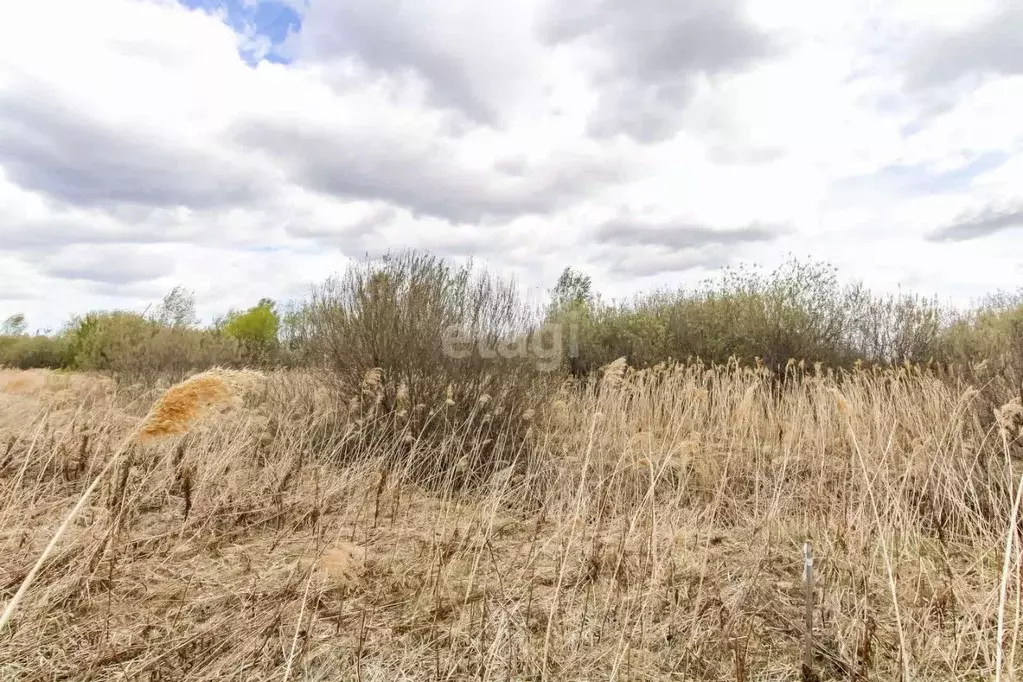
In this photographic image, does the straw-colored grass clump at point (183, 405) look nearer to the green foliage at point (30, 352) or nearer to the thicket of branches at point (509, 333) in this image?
the thicket of branches at point (509, 333)

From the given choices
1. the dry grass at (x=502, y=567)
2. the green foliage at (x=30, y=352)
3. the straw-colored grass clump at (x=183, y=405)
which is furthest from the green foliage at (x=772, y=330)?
the green foliage at (x=30, y=352)

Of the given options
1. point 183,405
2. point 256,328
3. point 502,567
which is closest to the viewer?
point 183,405

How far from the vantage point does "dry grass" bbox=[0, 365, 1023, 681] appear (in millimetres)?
2703

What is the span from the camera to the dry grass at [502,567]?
106 inches

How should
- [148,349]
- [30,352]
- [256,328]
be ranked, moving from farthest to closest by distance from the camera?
[30,352] < [256,328] < [148,349]

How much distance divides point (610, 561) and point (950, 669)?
1606mm

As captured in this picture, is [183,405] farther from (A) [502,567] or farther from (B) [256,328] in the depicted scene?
(B) [256,328]

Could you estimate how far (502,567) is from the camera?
3.72 m

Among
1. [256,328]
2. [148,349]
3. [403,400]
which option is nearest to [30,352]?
[256,328]

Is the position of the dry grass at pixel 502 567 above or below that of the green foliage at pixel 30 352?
below

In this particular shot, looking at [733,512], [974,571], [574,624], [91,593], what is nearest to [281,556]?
[91,593]

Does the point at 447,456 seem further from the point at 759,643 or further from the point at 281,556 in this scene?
the point at 759,643

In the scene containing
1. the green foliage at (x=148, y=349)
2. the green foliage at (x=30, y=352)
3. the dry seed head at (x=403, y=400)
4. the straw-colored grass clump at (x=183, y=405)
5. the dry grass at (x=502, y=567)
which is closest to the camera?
the straw-colored grass clump at (x=183, y=405)

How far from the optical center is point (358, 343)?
21.5ft
